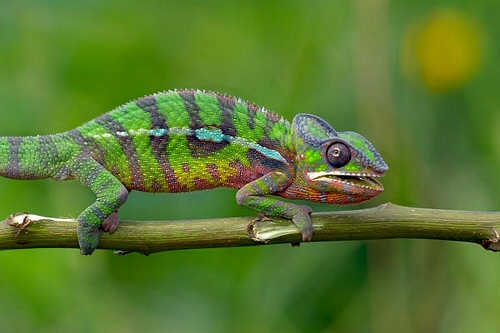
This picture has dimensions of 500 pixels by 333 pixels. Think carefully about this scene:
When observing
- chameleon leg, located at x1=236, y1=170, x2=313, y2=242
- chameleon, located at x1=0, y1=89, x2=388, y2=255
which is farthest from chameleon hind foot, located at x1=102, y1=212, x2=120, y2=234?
chameleon leg, located at x1=236, y1=170, x2=313, y2=242

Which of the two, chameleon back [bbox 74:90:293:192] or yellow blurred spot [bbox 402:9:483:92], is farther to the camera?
yellow blurred spot [bbox 402:9:483:92]

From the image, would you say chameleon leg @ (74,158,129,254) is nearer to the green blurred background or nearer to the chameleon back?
the chameleon back

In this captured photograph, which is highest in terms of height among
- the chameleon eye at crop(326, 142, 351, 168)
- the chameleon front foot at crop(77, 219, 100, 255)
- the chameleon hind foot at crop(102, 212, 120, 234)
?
the chameleon eye at crop(326, 142, 351, 168)

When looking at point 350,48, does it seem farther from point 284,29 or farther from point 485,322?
point 485,322

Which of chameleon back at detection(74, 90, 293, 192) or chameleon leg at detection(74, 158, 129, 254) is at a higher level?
chameleon back at detection(74, 90, 293, 192)

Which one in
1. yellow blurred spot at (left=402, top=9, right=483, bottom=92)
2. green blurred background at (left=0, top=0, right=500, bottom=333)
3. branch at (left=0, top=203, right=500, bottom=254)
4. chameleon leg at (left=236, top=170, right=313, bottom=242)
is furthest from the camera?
yellow blurred spot at (left=402, top=9, right=483, bottom=92)

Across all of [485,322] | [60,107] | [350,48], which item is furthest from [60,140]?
[485,322]

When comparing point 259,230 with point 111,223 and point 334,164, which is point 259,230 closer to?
point 334,164

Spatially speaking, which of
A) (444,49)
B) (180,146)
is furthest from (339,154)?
(444,49)
